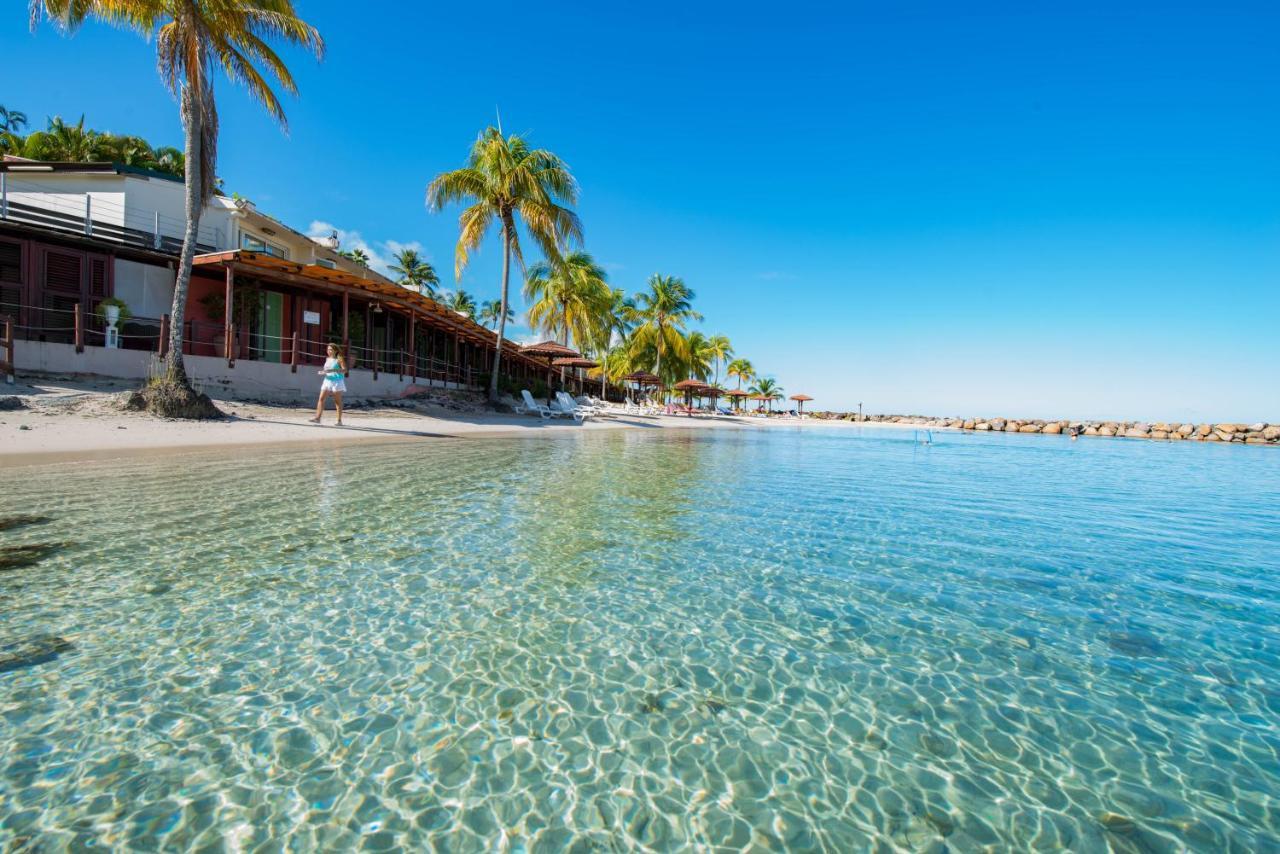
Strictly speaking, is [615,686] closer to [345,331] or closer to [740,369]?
[345,331]

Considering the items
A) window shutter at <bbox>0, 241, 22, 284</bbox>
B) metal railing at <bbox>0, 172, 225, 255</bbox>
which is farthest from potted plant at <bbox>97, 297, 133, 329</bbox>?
metal railing at <bbox>0, 172, 225, 255</bbox>

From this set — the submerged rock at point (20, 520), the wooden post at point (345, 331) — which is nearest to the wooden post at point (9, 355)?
the wooden post at point (345, 331)

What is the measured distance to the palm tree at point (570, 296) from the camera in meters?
34.3

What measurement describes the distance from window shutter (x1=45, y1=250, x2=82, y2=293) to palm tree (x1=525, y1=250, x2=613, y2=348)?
20.6 metres

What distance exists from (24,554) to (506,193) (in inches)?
772

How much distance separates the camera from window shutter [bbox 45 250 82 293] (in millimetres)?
15703

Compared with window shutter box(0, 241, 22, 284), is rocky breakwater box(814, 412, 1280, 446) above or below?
below

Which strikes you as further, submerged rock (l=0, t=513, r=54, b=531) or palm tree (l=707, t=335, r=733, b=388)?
palm tree (l=707, t=335, r=733, b=388)

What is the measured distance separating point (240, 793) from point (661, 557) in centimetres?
339

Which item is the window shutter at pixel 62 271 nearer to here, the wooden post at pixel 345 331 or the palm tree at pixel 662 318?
the wooden post at pixel 345 331

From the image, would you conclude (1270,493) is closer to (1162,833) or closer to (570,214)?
(1162,833)

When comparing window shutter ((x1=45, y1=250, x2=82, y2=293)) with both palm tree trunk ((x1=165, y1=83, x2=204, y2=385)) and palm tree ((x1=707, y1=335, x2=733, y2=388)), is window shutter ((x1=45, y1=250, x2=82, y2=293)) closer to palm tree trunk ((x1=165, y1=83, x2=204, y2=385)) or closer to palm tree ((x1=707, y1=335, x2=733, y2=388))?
palm tree trunk ((x1=165, y1=83, x2=204, y2=385))

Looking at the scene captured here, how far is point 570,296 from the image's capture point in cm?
3544

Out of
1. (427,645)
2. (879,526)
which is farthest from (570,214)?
(427,645)
